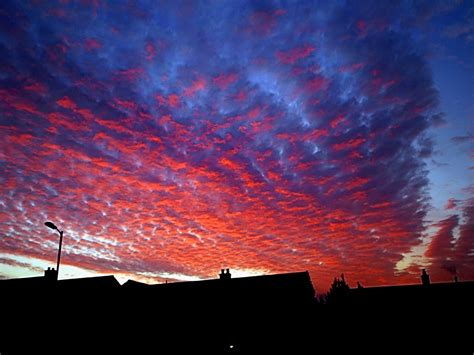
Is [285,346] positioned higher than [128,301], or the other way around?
[128,301]

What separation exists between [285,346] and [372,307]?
8.89 m

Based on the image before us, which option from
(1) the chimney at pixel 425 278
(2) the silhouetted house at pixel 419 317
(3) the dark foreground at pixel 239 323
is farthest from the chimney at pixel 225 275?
(1) the chimney at pixel 425 278

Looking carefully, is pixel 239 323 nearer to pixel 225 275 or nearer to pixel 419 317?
pixel 225 275

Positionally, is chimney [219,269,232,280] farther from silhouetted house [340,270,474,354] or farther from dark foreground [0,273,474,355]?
silhouetted house [340,270,474,354]

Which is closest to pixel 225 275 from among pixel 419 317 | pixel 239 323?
pixel 239 323

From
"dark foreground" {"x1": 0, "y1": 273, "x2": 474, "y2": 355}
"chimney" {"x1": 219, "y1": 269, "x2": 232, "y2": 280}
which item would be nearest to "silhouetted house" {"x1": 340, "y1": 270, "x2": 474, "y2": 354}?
"dark foreground" {"x1": 0, "y1": 273, "x2": 474, "y2": 355}

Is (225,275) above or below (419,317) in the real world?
above

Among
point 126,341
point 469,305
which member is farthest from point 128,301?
point 469,305

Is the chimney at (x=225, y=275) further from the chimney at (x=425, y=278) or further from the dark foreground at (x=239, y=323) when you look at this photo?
the chimney at (x=425, y=278)

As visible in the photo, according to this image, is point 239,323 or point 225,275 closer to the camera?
point 239,323

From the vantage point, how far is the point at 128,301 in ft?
101

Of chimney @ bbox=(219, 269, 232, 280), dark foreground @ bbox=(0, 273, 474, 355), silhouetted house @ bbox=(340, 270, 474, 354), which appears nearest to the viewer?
silhouetted house @ bbox=(340, 270, 474, 354)

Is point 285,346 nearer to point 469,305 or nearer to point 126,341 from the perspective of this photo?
point 126,341

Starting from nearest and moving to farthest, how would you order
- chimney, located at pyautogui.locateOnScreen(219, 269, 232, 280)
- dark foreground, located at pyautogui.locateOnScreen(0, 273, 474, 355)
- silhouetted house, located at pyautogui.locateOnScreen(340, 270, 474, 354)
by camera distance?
silhouetted house, located at pyautogui.locateOnScreen(340, 270, 474, 354) < dark foreground, located at pyautogui.locateOnScreen(0, 273, 474, 355) < chimney, located at pyautogui.locateOnScreen(219, 269, 232, 280)
